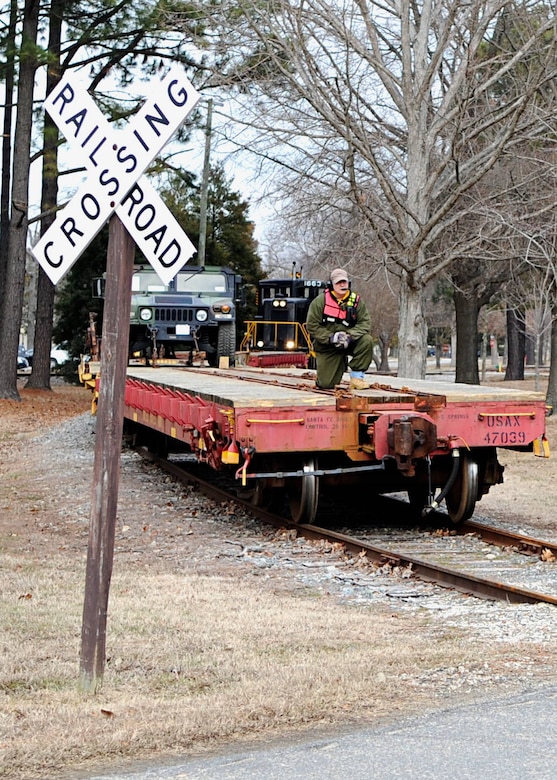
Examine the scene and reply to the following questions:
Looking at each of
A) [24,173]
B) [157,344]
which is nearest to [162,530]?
[157,344]

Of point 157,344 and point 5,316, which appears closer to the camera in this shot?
point 157,344

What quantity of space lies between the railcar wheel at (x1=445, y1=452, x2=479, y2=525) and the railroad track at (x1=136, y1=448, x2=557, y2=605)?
17cm

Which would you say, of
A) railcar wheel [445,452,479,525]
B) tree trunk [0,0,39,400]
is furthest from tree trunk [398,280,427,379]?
tree trunk [0,0,39,400]

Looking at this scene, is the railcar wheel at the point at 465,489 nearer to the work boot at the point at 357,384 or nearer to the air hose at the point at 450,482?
the air hose at the point at 450,482

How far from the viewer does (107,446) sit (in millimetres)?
5461

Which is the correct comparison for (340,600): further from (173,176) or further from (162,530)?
(173,176)

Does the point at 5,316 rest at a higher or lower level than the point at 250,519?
higher

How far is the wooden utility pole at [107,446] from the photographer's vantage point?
212 inches

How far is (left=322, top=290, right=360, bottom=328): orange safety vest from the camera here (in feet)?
36.1

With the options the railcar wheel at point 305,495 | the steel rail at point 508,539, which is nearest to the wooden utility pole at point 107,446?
the railcar wheel at point 305,495

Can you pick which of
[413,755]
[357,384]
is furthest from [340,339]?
[413,755]

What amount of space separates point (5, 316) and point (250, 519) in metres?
20.1

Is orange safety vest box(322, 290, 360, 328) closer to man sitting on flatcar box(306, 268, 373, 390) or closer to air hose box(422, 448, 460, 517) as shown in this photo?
man sitting on flatcar box(306, 268, 373, 390)

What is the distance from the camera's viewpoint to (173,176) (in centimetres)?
3925
